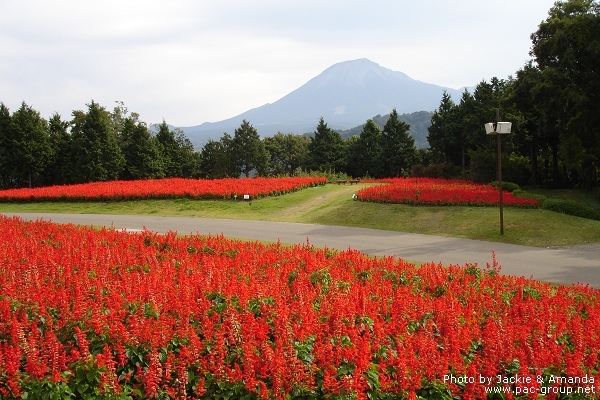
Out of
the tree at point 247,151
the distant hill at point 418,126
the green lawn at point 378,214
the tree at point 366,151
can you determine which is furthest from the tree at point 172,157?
the distant hill at point 418,126

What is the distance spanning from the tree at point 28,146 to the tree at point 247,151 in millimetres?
23683

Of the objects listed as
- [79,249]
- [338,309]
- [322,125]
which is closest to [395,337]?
[338,309]

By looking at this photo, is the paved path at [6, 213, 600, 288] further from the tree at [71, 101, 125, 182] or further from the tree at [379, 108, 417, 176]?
A: the tree at [379, 108, 417, 176]

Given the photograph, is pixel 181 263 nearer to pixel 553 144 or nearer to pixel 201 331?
pixel 201 331

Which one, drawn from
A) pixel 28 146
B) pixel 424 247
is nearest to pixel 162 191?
pixel 424 247

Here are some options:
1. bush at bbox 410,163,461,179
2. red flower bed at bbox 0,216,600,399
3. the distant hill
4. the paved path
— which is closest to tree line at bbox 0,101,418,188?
bush at bbox 410,163,461,179

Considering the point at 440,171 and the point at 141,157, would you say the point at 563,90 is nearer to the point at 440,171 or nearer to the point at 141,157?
the point at 440,171

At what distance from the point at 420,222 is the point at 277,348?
1590 centimetres

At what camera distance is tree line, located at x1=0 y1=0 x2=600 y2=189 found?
25703mm

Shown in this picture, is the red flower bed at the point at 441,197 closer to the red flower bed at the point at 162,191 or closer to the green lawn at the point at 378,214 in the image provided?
the green lawn at the point at 378,214

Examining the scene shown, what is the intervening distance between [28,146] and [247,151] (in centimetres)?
2640

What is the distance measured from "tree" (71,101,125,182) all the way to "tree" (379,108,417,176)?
27784mm

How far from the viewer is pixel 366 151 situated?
2339 inches

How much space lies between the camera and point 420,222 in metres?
20.0
